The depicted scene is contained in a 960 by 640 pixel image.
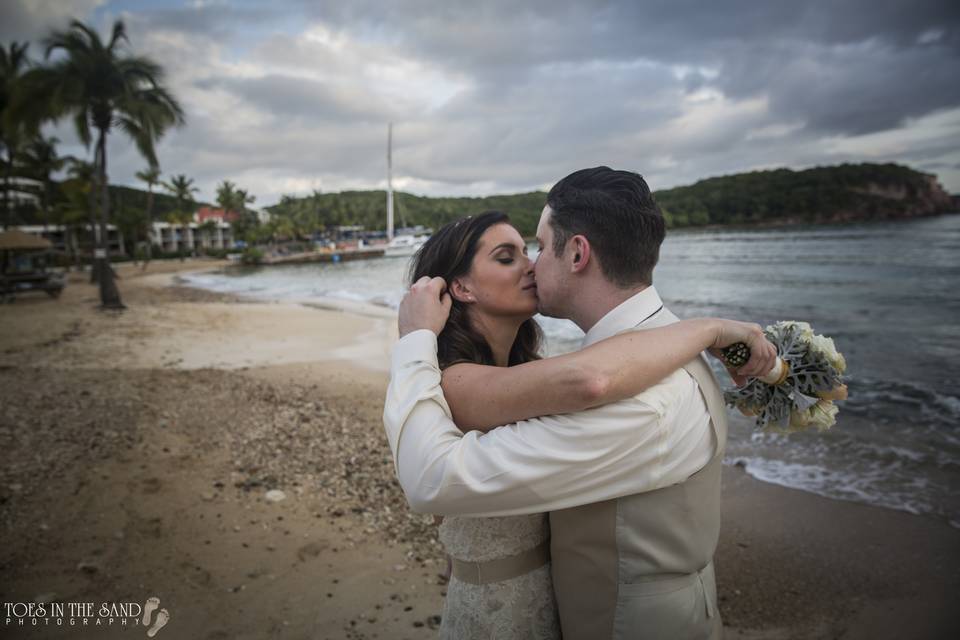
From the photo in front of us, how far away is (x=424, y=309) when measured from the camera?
1.79m

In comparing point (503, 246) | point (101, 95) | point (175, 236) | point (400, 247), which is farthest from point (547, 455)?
point (175, 236)

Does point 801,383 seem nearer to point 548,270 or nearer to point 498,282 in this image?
point 548,270

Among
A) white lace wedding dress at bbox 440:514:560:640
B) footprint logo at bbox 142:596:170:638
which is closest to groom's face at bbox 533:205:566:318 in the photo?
white lace wedding dress at bbox 440:514:560:640

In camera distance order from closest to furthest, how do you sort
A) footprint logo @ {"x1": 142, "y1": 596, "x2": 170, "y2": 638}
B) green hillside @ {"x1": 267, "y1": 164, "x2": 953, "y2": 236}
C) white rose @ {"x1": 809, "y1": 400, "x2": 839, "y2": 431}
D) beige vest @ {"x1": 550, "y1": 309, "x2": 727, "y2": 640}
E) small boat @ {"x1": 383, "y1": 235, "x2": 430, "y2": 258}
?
beige vest @ {"x1": 550, "y1": 309, "x2": 727, "y2": 640} → white rose @ {"x1": 809, "y1": 400, "x2": 839, "y2": 431} → footprint logo @ {"x1": 142, "y1": 596, "x2": 170, "y2": 638} → green hillside @ {"x1": 267, "y1": 164, "x2": 953, "y2": 236} → small boat @ {"x1": 383, "y1": 235, "x2": 430, "y2": 258}

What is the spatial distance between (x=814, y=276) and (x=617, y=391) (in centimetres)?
2976

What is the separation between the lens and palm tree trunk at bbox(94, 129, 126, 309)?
16172 mm

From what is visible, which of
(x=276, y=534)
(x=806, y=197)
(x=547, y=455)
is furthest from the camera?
(x=806, y=197)

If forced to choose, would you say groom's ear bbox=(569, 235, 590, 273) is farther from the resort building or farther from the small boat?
the small boat

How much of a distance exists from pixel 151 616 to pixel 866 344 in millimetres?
14873

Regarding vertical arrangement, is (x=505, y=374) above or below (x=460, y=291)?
below

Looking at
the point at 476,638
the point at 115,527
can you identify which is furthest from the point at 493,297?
the point at 115,527

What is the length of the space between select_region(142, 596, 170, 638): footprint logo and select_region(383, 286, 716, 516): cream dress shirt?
2.74 m

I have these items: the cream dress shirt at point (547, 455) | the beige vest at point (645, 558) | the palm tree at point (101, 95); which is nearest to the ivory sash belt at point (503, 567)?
the beige vest at point (645, 558)

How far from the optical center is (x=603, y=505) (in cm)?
146
